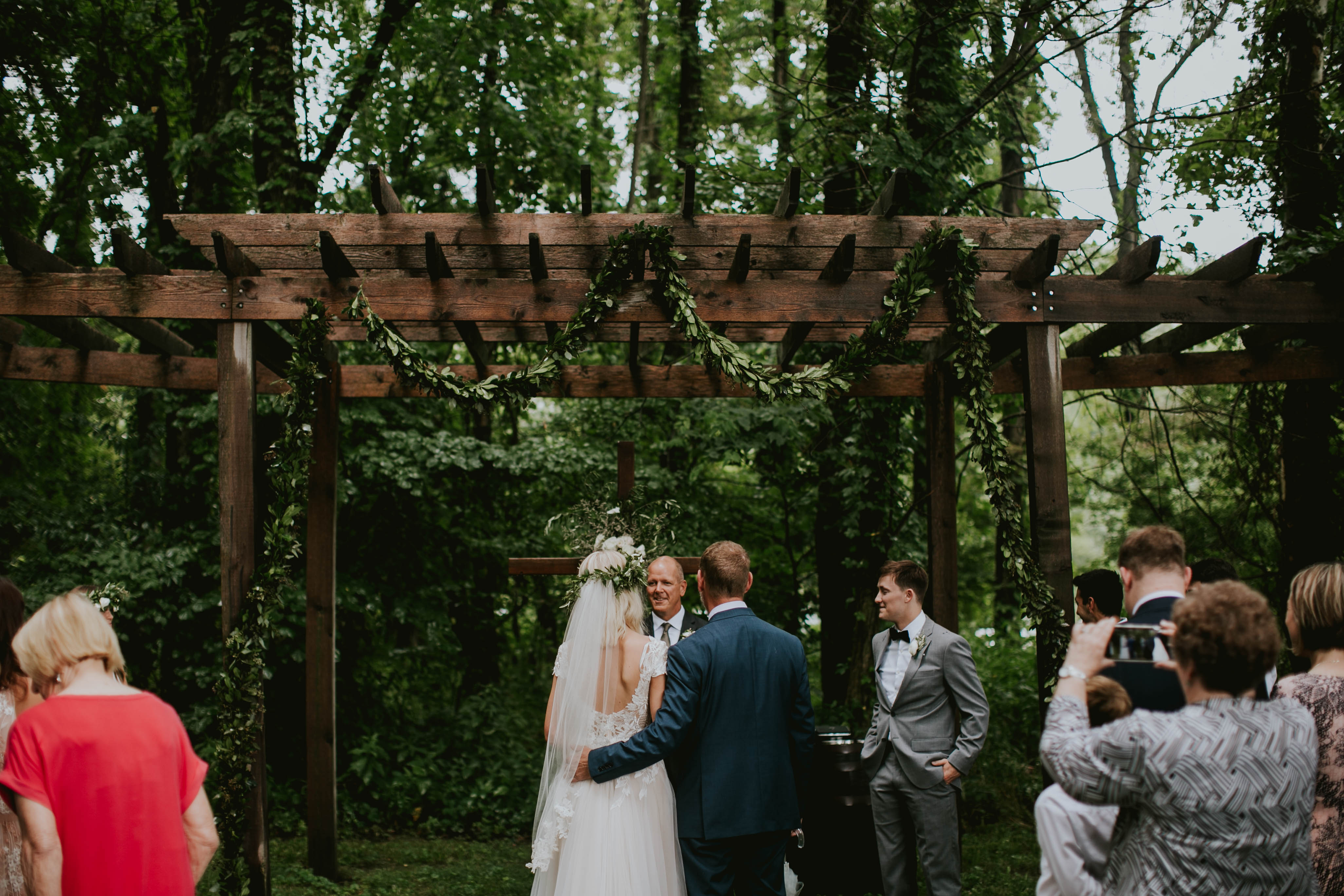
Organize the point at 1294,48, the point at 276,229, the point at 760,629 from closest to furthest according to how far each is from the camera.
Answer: the point at 760,629 → the point at 276,229 → the point at 1294,48

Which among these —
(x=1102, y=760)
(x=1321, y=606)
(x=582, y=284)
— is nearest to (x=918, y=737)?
(x=1321, y=606)

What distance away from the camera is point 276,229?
5.00 meters

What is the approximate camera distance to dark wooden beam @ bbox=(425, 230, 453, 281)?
4.73m

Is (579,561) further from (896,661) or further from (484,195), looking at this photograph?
(484,195)

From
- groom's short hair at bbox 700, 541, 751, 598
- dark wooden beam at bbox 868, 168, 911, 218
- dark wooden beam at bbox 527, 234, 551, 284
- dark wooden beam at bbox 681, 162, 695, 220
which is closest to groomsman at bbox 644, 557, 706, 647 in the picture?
groom's short hair at bbox 700, 541, 751, 598

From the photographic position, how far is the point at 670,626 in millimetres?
5594

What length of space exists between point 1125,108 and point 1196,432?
14.2 ft

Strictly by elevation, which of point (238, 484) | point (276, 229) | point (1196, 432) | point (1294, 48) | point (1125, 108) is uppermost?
point (1125, 108)

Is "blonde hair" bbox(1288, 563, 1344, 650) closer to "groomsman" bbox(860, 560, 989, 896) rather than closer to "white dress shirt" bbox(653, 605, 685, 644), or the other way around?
"groomsman" bbox(860, 560, 989, 896)

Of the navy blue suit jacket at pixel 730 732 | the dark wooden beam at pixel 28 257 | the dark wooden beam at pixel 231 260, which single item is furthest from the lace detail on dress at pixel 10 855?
the dark wooden beam at pixel 28 257

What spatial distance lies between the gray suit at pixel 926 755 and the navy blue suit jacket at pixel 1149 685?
179 cm

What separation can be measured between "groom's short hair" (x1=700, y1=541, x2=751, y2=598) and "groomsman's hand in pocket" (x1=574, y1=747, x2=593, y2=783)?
1.01 meters

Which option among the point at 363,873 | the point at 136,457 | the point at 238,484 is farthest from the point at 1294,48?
the point at 136,457

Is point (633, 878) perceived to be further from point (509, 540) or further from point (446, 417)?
point (446, 417)
